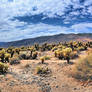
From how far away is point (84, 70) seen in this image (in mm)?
11336

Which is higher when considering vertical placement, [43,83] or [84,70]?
[84,70]

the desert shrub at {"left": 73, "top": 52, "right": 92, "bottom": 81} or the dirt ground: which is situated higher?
the desert shrub at {"left": 73, "top": 52, "right": 92, "bottom": 81}

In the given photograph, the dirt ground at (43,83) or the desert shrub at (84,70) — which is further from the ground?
the desert shrub at (84,70)

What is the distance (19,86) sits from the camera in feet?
33.0

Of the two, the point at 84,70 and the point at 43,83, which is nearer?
the point at 43,83

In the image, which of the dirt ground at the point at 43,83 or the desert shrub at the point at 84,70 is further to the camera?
the desert shrub at the point at 84,70

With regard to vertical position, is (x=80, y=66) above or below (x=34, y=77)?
above

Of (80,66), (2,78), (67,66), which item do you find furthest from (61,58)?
(2,78)

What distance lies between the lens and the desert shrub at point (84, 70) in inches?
434

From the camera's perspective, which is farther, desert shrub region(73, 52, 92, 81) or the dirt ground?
desert shrub region(73, 52, 92, 81)

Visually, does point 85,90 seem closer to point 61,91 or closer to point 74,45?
point 61,91

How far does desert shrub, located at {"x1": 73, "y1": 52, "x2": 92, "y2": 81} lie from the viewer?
11.0 metres

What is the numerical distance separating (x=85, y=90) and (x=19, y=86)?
4.41 metres

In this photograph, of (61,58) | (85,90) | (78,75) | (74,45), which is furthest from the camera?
(74,45)
